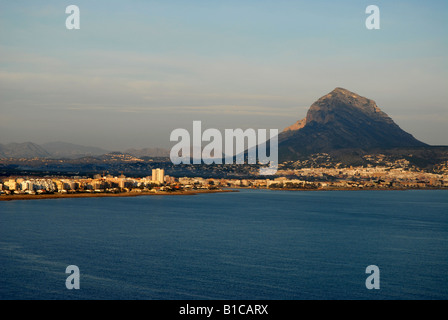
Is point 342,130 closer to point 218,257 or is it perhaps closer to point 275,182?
point 275,182

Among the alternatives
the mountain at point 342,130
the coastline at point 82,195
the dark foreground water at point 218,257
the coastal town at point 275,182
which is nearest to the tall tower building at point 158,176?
the coastal town at point 275,182

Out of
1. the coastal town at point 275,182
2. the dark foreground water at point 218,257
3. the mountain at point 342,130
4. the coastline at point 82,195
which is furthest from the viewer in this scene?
the mountain at point 342,130

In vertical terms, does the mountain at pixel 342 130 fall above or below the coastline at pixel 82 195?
above

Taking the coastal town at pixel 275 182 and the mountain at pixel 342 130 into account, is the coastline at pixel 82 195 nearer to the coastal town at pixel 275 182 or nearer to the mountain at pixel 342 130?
the coastal town at pixel 275 182

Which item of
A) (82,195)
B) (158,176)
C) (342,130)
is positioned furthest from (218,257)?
(342,130)

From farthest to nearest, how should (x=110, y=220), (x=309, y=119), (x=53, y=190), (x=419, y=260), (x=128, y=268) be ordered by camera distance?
(x=309, y=119), (x=53, y=190), (x=110, y=220), (x=419, y=260), (x=128, y=268)
